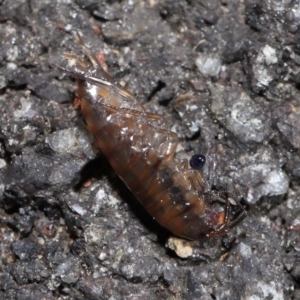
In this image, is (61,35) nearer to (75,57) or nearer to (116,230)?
(75,57)

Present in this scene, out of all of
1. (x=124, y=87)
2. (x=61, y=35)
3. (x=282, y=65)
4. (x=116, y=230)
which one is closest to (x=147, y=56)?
(x=124, y=87)

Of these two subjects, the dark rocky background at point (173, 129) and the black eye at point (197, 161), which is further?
the black eye at point (197, 161)

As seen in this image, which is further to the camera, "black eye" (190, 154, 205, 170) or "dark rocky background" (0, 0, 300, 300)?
"black eye" (190, 154, 205, 170)

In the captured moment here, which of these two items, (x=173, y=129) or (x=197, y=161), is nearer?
(x=197, y=161)
